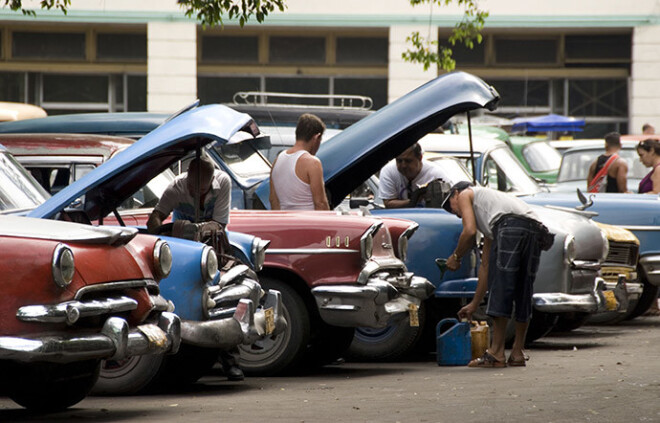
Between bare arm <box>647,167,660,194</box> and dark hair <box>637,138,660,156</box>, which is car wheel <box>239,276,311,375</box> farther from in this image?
dark hair <box>637,138,660,156</box>

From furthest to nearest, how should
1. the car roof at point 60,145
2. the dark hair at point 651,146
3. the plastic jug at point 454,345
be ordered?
the dark hair at point 651,146 → the car roof at point 60,145 → the plastic jug at point 454,345

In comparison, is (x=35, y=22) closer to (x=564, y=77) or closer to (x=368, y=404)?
(x=564, y=77)

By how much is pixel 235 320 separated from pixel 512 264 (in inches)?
115

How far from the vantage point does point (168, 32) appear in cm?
3266

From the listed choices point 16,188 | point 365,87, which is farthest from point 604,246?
point 365,87

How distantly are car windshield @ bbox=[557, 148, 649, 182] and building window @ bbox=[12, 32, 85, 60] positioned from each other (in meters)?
17.3

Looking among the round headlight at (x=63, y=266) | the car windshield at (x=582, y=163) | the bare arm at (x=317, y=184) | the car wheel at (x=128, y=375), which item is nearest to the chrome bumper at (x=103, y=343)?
the round headlight at (x=63, y=266)

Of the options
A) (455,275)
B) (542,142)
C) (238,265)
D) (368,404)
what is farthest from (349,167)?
(542,142)

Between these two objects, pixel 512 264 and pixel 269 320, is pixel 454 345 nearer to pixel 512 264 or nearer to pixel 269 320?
pixel 512 264

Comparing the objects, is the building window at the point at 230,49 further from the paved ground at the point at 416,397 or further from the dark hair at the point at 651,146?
the paved ground at the point at 416,397

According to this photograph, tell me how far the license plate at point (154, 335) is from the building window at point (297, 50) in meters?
27.1

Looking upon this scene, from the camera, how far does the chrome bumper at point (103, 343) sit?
648cm

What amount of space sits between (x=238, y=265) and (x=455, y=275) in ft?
8.65

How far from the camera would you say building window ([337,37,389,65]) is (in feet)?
111
